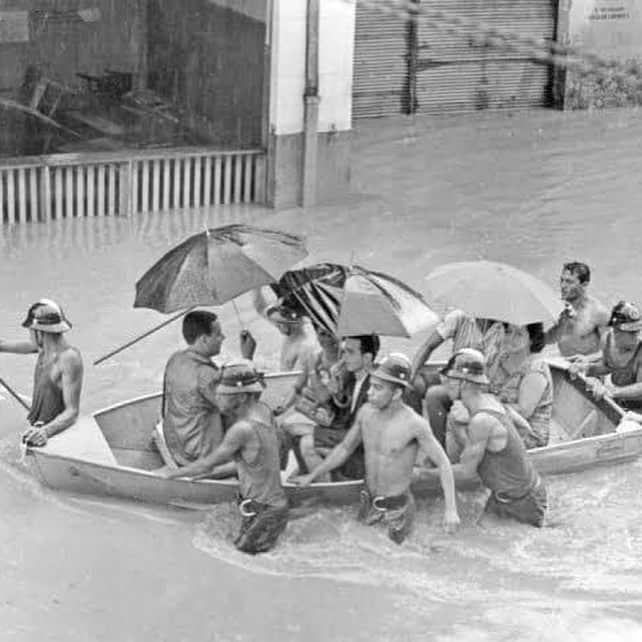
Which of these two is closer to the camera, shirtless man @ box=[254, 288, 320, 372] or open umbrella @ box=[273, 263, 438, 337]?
open umbrella @ box=[273, 263, 438, 337]

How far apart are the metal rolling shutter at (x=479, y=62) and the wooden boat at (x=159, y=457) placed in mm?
10889

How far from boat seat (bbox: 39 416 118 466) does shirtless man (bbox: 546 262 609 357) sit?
11.9 feet

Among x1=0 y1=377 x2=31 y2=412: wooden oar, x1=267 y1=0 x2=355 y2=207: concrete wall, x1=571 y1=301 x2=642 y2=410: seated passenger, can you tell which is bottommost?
x1=0 y1=377 x2=31 y2=412: wooden oar

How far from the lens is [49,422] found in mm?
11695

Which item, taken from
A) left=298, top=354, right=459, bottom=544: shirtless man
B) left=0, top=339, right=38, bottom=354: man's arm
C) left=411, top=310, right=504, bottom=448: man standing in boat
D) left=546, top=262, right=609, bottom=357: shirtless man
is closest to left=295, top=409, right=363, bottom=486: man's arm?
left=298, top=354, right=459, bottom=544: shirtless man

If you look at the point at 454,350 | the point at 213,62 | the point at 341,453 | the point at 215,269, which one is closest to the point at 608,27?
the point at 213,62

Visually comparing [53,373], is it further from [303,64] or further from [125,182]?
[303,64]

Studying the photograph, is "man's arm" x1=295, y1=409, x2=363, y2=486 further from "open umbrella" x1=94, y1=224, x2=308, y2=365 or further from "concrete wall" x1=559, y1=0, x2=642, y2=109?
"concrete wall" x1=559, y1=0, x2=642, y2=109

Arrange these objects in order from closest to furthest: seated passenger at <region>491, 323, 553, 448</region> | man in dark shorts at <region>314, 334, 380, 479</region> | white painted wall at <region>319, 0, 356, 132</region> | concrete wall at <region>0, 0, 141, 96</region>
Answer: man in dark shorts at <region>314, 334, 380, 479</region>, seated passenger at <region>491, 323, 553, 448</region>, white painted wall at <region>319, 0, 356, 132</region>, concrete wall at <region>0, 0, 141, 96</region>

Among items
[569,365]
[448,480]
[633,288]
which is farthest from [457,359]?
→ [633,288]

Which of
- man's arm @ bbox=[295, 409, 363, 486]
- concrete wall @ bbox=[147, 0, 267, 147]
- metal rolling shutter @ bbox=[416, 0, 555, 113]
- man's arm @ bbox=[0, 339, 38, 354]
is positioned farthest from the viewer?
metal rolling shutter @ bbox=[416, 0, 555, 113]

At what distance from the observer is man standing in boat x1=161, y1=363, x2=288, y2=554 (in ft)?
34.1

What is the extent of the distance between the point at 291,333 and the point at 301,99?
6451 millimetres

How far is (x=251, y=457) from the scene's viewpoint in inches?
413
